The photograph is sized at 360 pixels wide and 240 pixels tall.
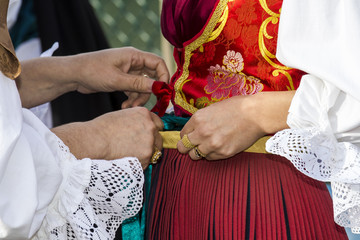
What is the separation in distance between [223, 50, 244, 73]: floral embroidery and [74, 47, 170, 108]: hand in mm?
289

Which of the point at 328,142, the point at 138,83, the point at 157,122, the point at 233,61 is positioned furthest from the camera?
the point at 138,83

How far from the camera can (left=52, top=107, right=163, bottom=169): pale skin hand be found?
3.14 feet

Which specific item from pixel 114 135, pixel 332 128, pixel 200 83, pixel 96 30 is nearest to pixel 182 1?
pixel 200 83

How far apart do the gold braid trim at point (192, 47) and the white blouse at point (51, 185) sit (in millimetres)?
206

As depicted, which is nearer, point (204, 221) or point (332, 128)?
point (332, 128)

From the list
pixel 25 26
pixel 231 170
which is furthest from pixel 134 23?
pixel 231 170

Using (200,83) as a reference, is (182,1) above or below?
above

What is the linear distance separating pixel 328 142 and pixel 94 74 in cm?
68

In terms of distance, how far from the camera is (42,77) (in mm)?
1329

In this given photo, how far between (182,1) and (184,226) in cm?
43

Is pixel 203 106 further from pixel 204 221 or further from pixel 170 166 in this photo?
pixel 204 221

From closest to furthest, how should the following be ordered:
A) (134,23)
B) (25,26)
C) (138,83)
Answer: (138,83), (25,26), (134,23)

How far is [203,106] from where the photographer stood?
41.4 inches

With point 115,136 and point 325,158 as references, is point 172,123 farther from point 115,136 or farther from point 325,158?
point 325,158
